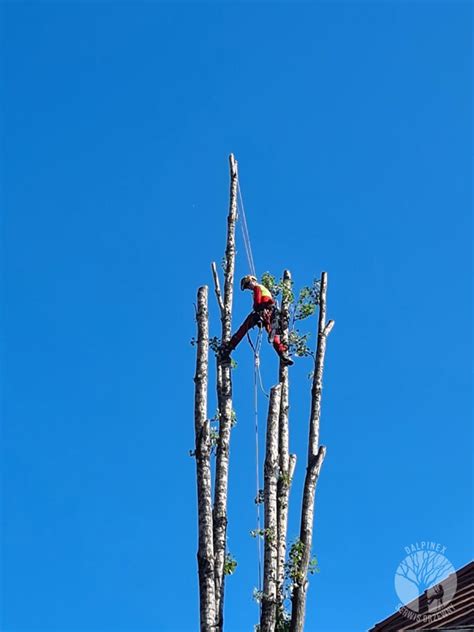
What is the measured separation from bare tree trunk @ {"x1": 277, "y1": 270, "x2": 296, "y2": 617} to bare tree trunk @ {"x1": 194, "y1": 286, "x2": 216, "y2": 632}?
4.13 feet

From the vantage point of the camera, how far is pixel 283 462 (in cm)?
1208

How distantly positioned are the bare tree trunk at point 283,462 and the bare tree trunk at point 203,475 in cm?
126

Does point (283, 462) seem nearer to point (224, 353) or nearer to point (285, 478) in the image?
point (285, 478)

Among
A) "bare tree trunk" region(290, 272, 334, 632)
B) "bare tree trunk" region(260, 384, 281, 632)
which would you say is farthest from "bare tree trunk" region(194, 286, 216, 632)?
"bare tree trunk" region(290, 272, 334, 632)

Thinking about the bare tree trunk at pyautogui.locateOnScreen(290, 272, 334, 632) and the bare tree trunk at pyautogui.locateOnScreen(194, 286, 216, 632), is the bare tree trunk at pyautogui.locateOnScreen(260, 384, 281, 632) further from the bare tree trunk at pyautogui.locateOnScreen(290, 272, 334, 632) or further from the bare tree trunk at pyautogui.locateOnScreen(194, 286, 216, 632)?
the bare tree trunk at pyautogui.locateOnScreen(194, 286, 216, 632)

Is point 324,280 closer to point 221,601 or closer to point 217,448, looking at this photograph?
point 217,448

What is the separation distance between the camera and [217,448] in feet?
37.0

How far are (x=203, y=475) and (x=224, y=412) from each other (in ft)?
3.25

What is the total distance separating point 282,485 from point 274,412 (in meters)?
0.97

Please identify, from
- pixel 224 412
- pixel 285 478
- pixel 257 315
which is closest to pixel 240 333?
pixel 257 315

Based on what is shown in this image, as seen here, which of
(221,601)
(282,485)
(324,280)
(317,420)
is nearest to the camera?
(221,601)

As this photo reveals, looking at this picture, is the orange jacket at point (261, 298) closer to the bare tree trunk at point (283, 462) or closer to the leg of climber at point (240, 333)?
the leg of climber at point (240, 333)

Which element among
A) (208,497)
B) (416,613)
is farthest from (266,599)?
(416,613)

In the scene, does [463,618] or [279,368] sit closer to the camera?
[463,618]
